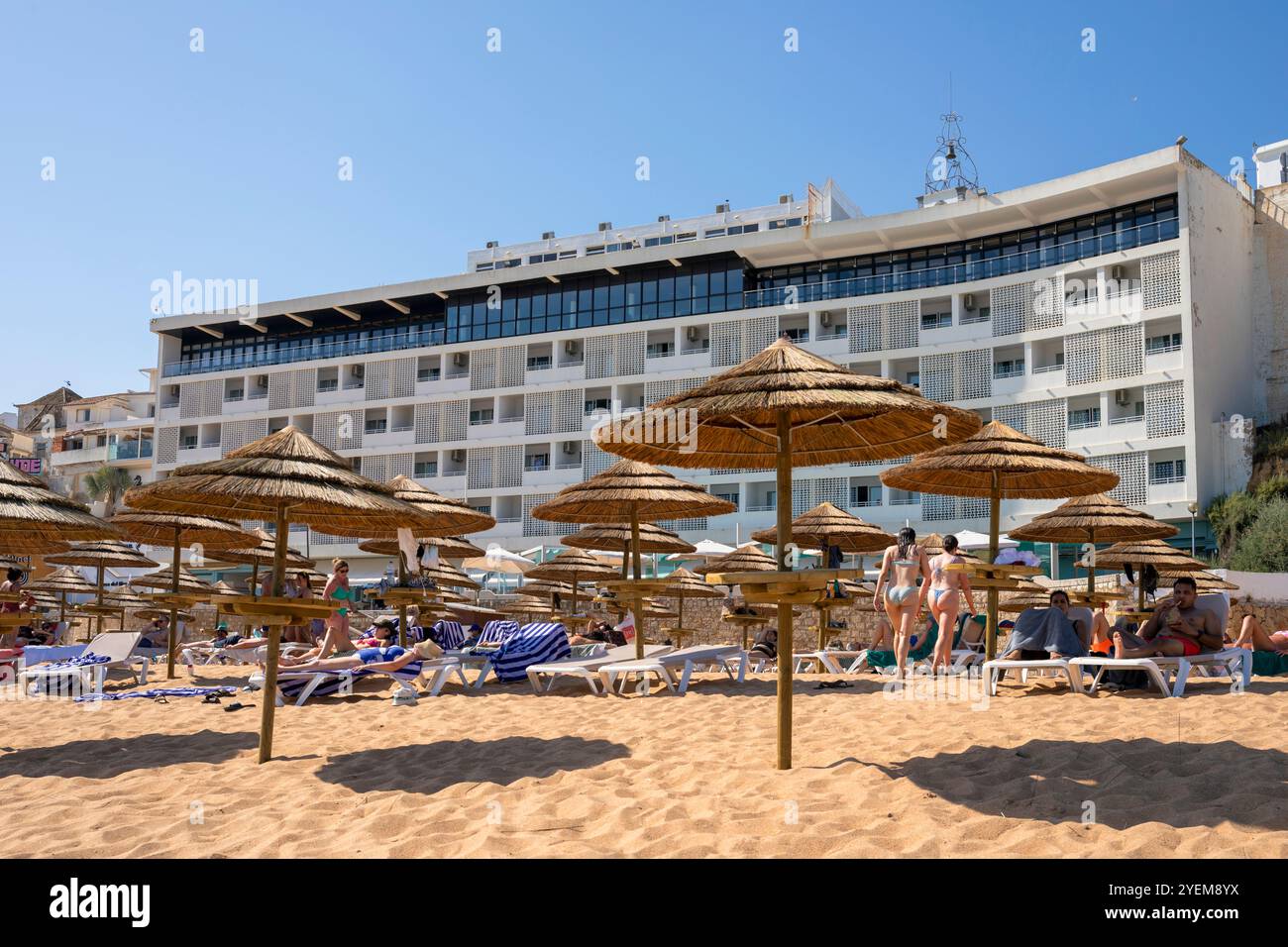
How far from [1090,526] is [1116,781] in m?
8.59

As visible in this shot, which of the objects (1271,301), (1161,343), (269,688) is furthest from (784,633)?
(1271,301)

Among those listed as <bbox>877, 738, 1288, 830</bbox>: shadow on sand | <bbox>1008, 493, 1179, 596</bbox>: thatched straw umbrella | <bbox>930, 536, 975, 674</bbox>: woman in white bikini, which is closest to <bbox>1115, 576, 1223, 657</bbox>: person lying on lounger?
<bbox>930, 536, 975, 674</bbox>: woman in white bikini

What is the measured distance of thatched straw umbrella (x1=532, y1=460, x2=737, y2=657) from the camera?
11.3m

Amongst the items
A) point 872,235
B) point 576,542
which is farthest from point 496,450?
point 576,542

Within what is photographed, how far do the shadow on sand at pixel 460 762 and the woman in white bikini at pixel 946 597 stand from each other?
433cm

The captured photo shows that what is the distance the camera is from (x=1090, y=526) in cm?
1330

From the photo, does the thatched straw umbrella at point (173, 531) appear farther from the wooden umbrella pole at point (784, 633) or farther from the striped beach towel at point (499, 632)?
the wooden umbrella pole at point (784, 633)

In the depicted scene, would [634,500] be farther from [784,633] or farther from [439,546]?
[439,546]

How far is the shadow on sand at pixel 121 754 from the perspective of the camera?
7.00 metres

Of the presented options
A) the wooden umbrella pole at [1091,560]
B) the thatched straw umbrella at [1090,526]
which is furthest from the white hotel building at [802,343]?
the wooden umbrella pole at [1091,560]

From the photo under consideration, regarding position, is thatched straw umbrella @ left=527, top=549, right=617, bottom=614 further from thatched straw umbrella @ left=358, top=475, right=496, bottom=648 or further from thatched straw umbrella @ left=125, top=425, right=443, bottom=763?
thatched straw umbrella @ left=125, top=425, right=443, bottom=763

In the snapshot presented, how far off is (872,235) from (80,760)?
36768 millimetres

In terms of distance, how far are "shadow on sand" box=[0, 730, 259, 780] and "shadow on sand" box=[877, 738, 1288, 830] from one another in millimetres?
4694
